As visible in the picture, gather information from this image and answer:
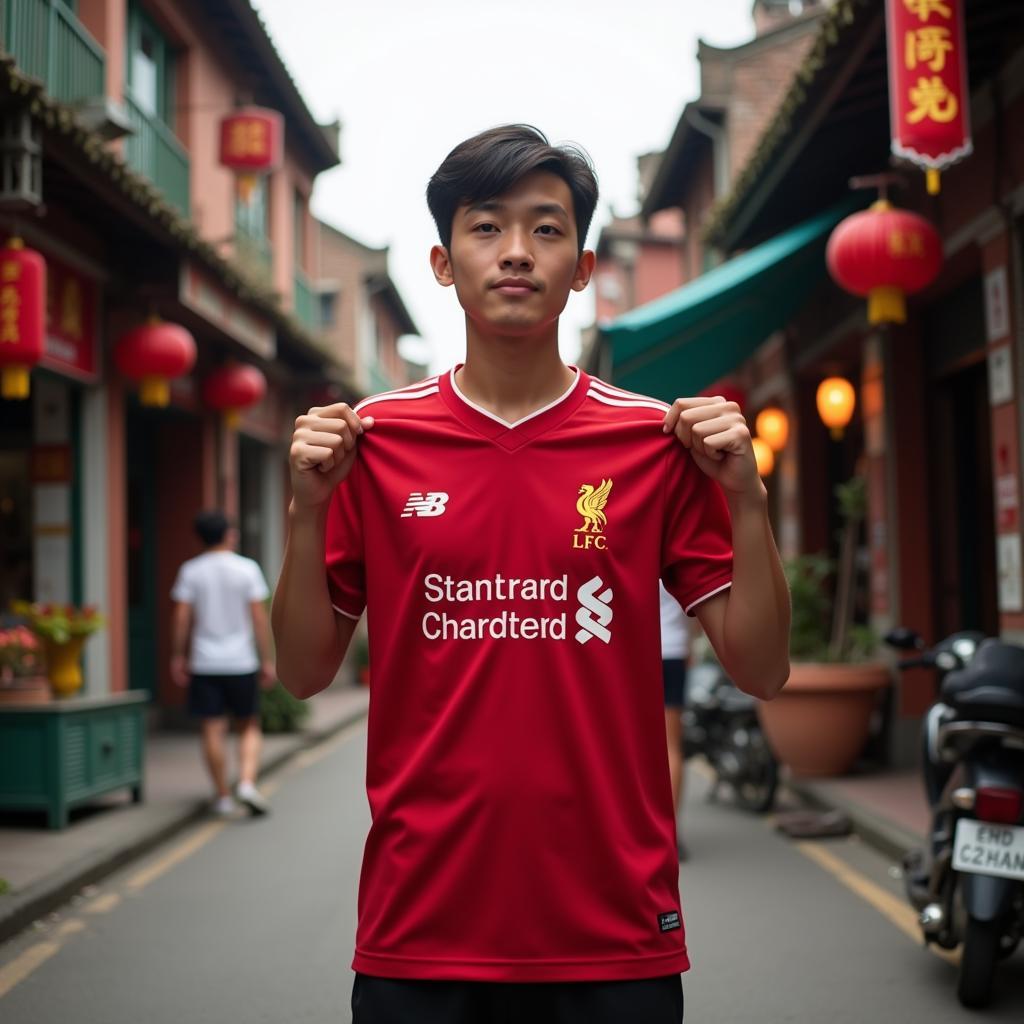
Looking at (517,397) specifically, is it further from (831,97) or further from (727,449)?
(831,97)

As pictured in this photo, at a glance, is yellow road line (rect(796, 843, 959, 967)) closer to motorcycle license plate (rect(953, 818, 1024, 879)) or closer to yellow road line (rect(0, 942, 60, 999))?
motorcycle license plate (rect(953, 818, 1024, 879))

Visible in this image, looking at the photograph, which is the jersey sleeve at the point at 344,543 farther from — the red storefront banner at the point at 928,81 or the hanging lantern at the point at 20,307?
the hanging lantern at the point at 20,307

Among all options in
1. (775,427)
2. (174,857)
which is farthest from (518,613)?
(775,427)

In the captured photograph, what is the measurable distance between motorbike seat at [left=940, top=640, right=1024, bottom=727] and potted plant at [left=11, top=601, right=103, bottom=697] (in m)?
5.55

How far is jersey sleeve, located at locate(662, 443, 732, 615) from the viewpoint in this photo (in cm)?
238

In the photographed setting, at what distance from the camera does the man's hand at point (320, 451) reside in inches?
91.1

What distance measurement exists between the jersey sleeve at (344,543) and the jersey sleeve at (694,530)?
52cm

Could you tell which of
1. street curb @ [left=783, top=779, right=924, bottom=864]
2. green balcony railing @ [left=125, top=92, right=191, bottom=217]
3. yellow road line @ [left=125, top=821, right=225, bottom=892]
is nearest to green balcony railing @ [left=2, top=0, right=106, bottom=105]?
green balcony railing @ [left=125, top=92, right=191, bottom=217]

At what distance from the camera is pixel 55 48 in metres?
11.4

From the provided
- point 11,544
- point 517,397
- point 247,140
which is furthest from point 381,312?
point 517,397

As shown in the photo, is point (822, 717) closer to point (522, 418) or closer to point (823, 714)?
point (823, 714)

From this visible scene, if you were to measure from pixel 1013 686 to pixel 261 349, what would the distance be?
11.3 meters

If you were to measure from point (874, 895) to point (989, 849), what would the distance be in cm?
221

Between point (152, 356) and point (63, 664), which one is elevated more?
point (152, 356)
